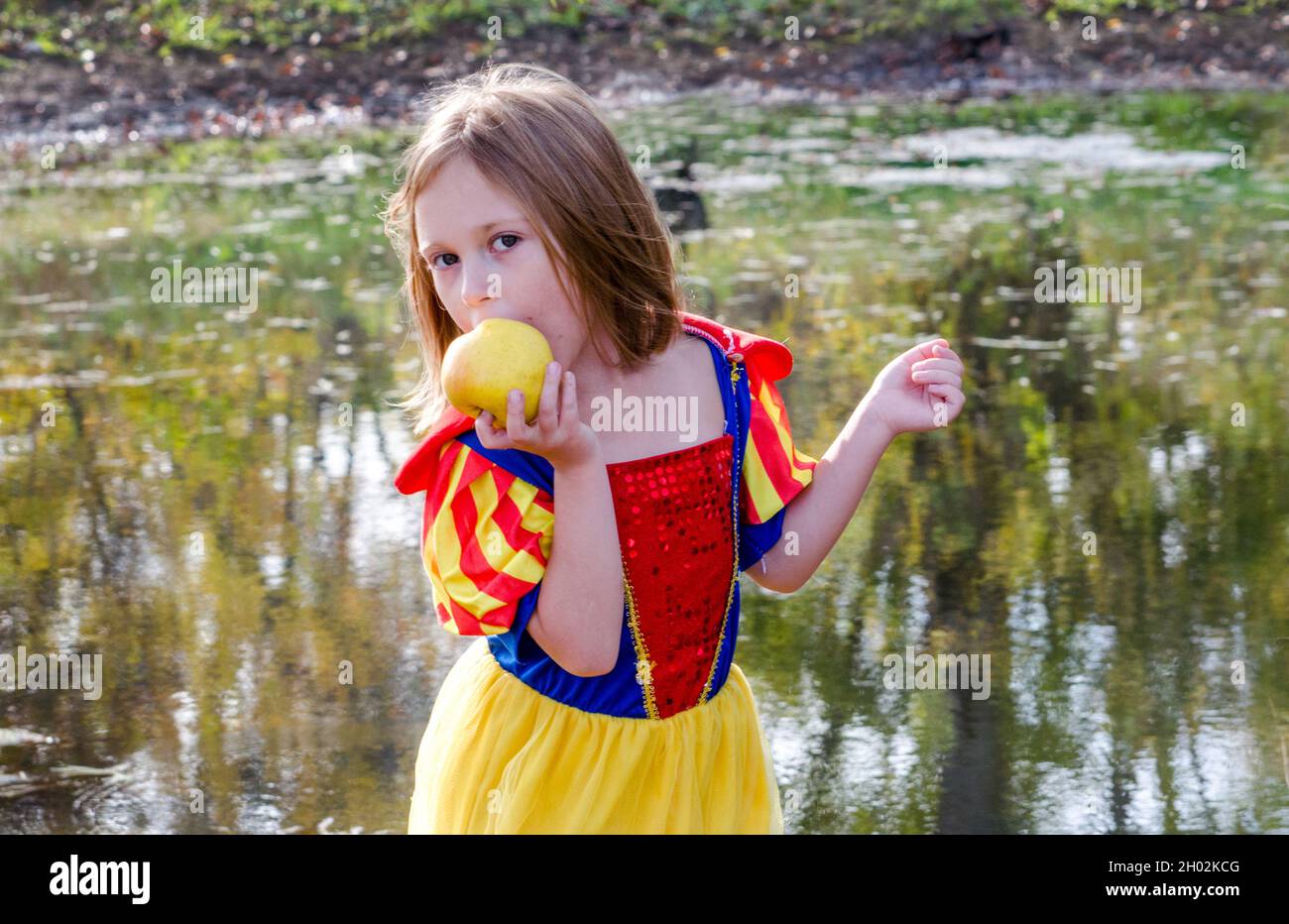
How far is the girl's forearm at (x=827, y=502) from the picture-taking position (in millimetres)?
2244

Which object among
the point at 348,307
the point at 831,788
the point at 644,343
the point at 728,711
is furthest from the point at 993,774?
the point at 348,307

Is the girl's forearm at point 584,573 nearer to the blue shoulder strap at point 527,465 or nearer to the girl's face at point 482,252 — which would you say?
the blue shoulder strap at point 527,465

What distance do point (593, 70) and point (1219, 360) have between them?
29.6ft

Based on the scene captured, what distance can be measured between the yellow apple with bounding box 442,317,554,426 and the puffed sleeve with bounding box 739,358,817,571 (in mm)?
420

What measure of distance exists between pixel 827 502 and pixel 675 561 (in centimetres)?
26

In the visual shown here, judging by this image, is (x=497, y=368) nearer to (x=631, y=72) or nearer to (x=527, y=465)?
(x=527, y=465)

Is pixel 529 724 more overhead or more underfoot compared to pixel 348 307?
more underfoot

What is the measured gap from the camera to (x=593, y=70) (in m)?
14.4

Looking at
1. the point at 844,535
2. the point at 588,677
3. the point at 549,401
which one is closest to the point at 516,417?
the point at 549,401

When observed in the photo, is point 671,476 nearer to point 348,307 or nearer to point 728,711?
point 728,711

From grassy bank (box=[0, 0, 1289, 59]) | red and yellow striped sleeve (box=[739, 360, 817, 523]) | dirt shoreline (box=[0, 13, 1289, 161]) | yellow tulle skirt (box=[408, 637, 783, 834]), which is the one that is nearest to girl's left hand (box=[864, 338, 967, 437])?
red and yellow striped sleeve (box=[739, 360, 817, 523])

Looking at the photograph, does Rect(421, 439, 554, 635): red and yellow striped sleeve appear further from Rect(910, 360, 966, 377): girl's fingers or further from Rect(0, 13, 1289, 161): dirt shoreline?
Rect(0, 13, 1289, 161): dirt shoreline

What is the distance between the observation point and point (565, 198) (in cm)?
204

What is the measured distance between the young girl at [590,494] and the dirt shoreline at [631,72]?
11527 millimetres
